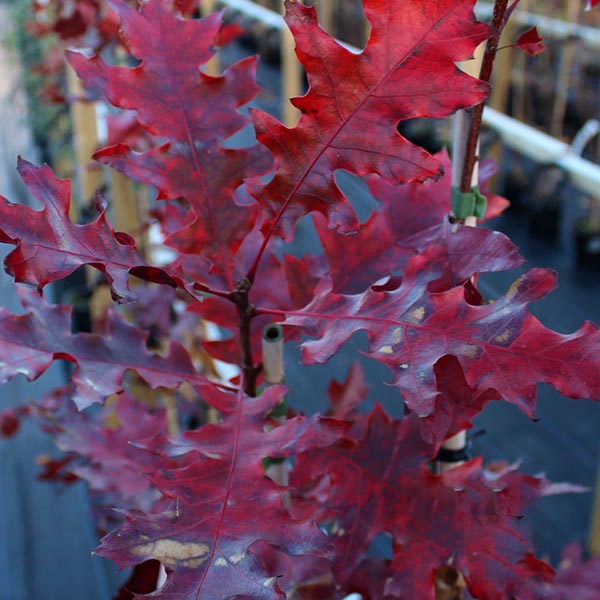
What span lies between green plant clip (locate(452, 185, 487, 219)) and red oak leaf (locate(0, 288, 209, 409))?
29 centimetres

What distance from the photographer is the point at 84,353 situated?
2.26 feet

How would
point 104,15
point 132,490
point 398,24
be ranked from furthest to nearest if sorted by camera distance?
point 104,15, point 132,490, point 398,24

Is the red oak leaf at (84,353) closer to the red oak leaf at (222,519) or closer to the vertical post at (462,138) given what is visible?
the red oak leaf at (222,519)

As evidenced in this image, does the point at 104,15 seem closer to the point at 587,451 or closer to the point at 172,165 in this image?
the point at 172,165

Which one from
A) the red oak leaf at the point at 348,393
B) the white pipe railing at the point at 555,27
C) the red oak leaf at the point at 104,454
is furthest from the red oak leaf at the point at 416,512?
the white pipe railing at the point at 555,27

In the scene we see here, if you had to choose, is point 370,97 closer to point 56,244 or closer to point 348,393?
point 56,244

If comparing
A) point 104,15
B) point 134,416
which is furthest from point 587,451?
point 104,15

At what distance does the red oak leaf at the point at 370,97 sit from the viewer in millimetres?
494

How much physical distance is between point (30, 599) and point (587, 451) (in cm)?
172

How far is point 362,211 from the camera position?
4.85ft

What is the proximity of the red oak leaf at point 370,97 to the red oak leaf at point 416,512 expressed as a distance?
22cm

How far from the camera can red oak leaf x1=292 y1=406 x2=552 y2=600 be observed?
62 centimetres

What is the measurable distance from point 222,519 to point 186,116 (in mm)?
365

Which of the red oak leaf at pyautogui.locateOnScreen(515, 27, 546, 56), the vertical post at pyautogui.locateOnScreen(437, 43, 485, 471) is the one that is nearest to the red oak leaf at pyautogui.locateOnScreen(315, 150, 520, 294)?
the vertical post at pyautogui.locateOnScreen(437, 43, 485, 471)
